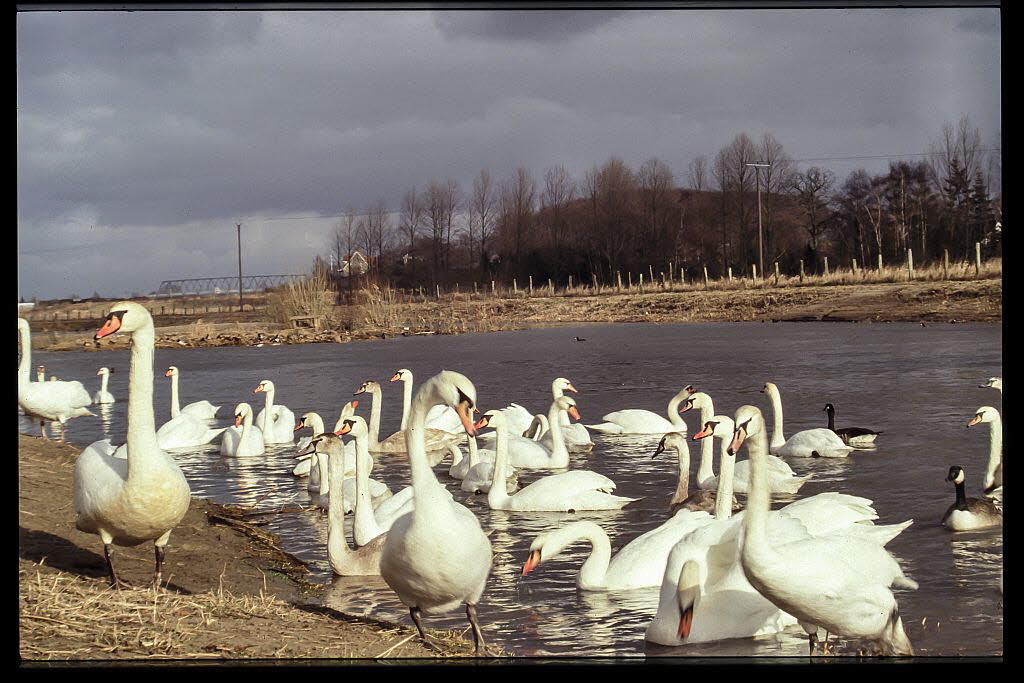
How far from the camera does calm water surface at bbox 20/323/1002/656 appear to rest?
6207 mm

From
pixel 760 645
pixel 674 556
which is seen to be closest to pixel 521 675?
pixel 674 556

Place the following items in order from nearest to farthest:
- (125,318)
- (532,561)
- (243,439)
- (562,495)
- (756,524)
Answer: (756,524)
(125,318)
(532,561)
(562,495)
(243,439)

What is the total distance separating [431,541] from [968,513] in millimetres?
4791

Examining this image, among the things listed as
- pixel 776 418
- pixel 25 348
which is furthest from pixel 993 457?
pixel 25 348

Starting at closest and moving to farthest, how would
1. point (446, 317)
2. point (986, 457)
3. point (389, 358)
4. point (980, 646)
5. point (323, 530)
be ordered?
point (980, 646)
point (323, 530)
point (986, 457)
point (389, 358)
point (446, 317)

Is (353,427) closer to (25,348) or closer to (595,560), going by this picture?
(595,560)

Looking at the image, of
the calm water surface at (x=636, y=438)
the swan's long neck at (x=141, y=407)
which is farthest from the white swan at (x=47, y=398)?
the swan's long neck at (x=141, y=407)

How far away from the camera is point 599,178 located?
37.0m

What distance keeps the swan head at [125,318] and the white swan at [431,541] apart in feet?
5.26

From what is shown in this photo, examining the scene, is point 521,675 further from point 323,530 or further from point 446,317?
point 446,317

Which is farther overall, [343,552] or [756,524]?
[343,552]

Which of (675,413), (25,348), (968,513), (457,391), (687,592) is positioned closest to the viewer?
(457,391)

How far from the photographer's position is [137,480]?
545cm
